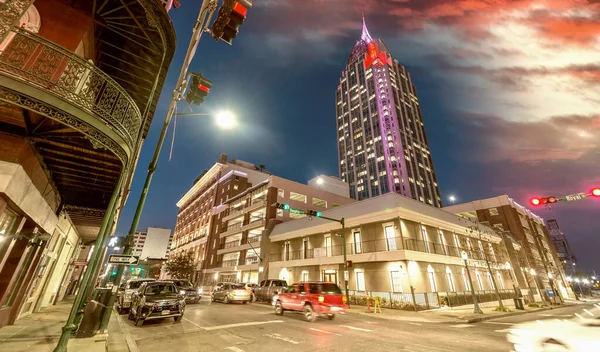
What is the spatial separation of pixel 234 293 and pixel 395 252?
13.9 m

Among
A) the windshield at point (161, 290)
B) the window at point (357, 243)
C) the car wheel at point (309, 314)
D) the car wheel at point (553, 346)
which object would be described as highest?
the window at point (357, 243)

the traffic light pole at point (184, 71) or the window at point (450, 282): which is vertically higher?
the traffic light pole at point (184, 71)

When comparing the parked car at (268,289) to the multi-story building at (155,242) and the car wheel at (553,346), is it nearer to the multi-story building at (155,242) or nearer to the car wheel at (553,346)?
the car wheel at (553,346)

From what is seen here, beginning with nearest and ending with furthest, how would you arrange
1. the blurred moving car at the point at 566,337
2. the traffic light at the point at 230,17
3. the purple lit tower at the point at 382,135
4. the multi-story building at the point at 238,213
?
the blurred moving car at the point at 566,337 < the traffic light at the point at 230,17 < the multi-story building at the point at 238,213 < the purple lit tower at the point at 382,135

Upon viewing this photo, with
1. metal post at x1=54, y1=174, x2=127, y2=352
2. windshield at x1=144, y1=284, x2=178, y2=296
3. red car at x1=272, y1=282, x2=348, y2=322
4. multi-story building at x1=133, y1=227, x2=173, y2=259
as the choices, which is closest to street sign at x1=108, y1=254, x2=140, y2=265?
metal post at x1=54, y1=174, x2=127, y2=352

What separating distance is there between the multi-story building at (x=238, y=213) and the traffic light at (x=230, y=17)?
104ft

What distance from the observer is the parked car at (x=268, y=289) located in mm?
21798

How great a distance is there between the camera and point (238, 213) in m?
44.5

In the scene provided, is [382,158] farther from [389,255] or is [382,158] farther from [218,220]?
[389,255]

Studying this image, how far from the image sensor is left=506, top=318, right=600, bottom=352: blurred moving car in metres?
3.98

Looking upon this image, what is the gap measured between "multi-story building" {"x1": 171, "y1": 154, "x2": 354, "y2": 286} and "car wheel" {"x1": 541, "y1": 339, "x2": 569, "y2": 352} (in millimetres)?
31513

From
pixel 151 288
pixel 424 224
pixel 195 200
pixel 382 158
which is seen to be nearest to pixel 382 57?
pixel 382 158

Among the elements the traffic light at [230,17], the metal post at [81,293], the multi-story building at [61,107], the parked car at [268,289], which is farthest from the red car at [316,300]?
the traffic light at [230,17]

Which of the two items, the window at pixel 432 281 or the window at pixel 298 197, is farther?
the window at pixel 298 197
